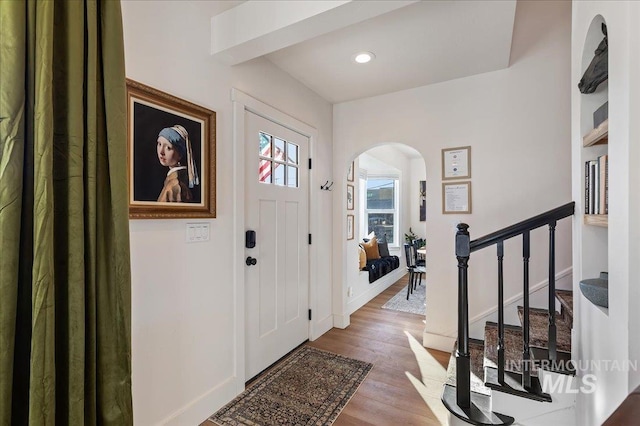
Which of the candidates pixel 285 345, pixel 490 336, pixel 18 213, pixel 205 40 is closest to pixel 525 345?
pixel 490 336

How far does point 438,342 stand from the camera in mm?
2799

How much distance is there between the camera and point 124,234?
1154 mm

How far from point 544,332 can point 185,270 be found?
224 centimetres

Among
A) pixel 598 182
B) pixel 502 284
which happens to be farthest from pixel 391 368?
pixel 598 182

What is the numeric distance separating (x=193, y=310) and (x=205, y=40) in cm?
163

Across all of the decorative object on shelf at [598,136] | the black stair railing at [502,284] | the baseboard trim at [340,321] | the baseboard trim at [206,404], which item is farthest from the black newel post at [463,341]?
the baseboard trim at [340,321]

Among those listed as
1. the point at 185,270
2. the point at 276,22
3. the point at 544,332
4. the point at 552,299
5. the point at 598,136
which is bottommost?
the point at 544,332

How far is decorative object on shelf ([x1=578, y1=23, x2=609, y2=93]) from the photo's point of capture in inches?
48.9

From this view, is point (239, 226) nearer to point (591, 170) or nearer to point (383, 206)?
point (591, 170)

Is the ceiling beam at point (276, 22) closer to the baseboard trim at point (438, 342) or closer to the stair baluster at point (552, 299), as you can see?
the stair baluster at point (552, 299)

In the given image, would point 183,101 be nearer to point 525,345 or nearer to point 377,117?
point 377,117

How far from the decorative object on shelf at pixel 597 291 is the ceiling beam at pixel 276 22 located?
146cm

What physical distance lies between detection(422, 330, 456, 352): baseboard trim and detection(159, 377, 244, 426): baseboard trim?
5.62 feet

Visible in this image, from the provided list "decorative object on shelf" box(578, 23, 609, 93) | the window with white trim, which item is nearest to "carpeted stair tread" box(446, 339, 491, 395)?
"decorative object on shelf" box(578, 23, 609, 93)
